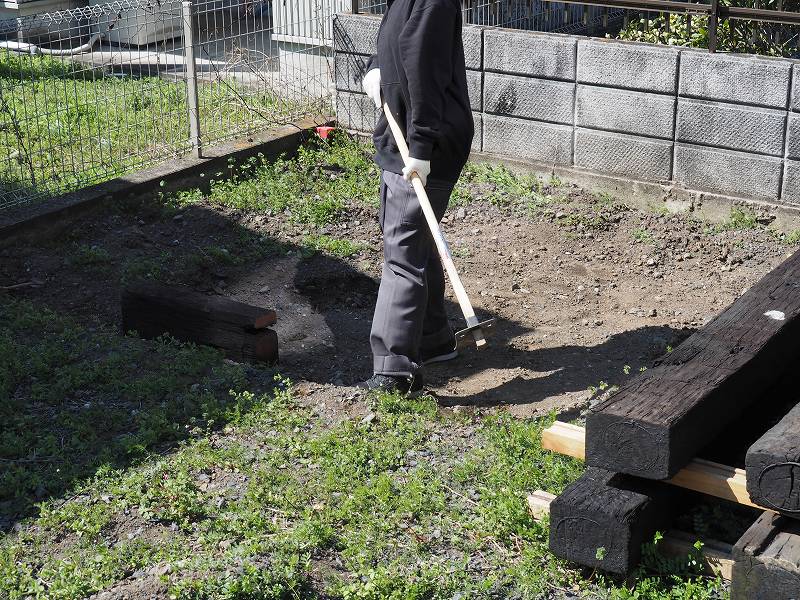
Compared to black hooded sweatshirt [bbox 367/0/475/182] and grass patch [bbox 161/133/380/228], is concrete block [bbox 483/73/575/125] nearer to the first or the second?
grass patch [bbox 161/133/380/228]

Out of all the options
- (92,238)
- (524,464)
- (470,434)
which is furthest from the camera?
(92,238)

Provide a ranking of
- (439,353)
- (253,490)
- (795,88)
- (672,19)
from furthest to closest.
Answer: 1. (672,19)
2. (795,88)
3. (439,353)
4. (253,490)

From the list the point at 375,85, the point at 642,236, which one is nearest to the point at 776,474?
the point at 375,85

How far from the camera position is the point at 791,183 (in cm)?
671

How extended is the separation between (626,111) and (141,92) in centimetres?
342

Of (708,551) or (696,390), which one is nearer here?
(708,551)

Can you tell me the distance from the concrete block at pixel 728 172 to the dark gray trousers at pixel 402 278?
2.52 metres

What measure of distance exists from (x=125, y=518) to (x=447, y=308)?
2.73 meters

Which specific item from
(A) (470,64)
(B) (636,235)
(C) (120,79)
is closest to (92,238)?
(C) (120,79)

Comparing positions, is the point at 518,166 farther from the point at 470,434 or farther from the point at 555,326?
the point at 470,434

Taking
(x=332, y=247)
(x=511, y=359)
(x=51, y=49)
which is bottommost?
(x=511, y=359)

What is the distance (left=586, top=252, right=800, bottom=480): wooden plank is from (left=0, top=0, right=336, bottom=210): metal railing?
4.47 m

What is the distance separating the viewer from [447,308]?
628 centimetres

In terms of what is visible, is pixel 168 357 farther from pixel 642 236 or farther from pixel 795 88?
pixel 795 88
